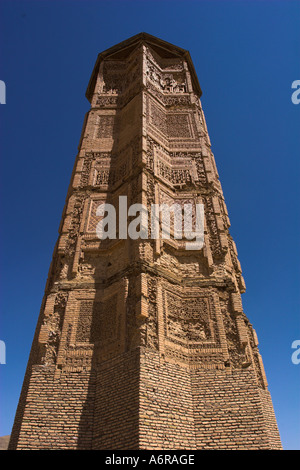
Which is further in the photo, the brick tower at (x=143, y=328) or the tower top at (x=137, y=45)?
the tower top at (x=137, y=45)

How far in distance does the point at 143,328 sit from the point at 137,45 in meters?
13.7

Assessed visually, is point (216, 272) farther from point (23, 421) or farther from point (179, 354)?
point (23, 421)

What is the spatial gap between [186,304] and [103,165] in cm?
550

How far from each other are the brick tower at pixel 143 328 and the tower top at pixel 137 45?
5487 mm

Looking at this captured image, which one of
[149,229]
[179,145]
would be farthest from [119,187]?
[179,145]

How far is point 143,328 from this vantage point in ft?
21.8

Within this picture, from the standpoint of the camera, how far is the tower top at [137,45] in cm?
1550

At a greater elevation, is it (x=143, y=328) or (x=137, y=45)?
(x=137, y=45)

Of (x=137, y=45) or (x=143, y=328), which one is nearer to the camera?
(x=143, y=328)

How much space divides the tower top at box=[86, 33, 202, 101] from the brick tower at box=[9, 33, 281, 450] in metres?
5.49

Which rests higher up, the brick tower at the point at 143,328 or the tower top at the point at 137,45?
the tower top at the point at 137,45

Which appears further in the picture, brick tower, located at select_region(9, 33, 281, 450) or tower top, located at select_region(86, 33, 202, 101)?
tower top, located at select_region(86, 33, 202, 101)

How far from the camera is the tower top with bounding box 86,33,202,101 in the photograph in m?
15.5

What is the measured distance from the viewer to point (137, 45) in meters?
15.5
